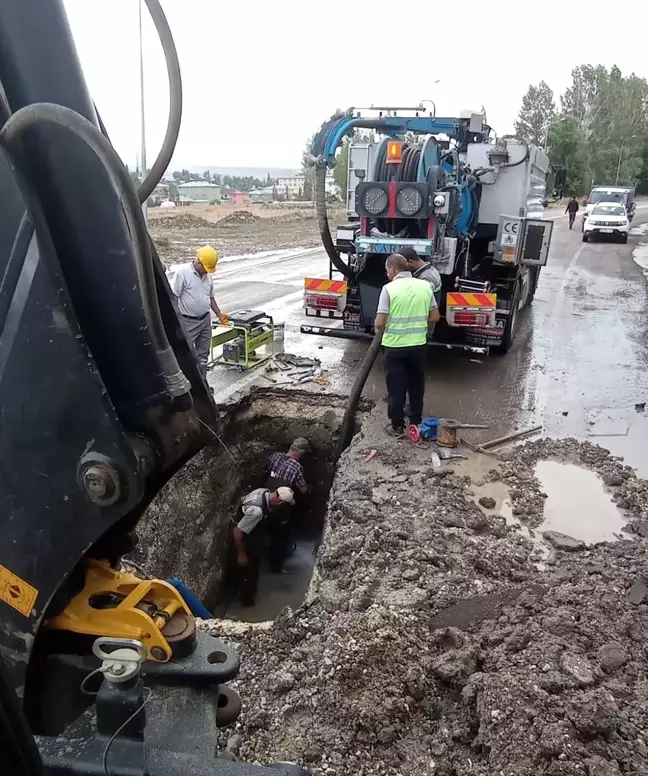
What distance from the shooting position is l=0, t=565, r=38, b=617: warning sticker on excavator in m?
1.67

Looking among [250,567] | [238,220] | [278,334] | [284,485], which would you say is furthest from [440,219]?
[238,220]

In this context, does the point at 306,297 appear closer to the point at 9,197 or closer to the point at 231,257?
the point at 9,197

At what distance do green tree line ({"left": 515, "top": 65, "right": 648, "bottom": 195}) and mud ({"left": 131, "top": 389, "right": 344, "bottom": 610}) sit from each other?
1824 inches

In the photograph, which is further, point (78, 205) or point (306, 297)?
point (306, 297)

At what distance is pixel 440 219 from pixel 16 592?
739cm

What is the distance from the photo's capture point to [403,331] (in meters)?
6.54

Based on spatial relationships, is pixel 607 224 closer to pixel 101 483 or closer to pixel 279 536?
pixel 279 536

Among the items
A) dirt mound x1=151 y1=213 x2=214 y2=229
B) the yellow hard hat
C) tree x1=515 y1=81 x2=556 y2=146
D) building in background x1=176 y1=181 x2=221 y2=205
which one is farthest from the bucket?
tree x1=515 y1=81 x2=556 y2=146

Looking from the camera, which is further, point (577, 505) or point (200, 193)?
point (200, 193)

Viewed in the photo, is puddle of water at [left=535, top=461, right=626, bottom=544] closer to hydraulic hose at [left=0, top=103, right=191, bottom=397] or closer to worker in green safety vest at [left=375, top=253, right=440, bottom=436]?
worker in green safety vest at [left=375, top=253, right=440, bottom=436]

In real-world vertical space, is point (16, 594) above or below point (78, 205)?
below

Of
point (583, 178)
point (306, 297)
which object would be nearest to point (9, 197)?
point (306, 297)

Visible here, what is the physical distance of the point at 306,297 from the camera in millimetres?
9445

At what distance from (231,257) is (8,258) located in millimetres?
19343
